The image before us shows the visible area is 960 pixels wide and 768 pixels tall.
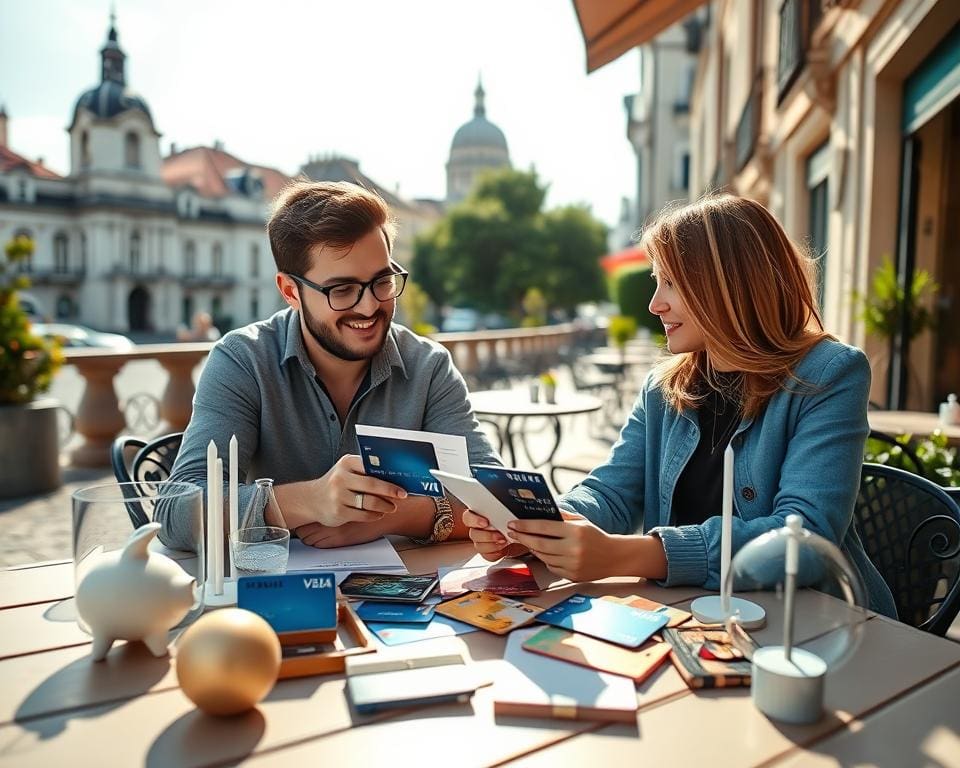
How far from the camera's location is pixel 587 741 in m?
1.02

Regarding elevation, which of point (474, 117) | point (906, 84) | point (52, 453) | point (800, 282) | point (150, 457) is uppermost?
point (474, 117)

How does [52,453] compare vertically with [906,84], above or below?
below

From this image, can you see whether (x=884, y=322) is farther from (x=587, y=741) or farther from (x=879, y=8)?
(x=587, y=741)

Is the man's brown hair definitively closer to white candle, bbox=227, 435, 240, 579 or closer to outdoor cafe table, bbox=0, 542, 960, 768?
white candle, bbox=227, 435, 240, 579

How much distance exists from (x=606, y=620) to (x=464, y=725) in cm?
40

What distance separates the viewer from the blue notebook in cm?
131

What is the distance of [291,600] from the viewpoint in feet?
4.18

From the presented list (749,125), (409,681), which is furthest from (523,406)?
(749,125)

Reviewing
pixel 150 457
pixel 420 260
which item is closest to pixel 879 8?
pixel 150 457

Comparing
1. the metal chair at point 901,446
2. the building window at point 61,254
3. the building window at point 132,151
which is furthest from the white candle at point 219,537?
the building window at point 132,151

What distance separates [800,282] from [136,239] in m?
60.1

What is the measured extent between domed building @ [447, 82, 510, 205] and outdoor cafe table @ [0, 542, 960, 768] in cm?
9693

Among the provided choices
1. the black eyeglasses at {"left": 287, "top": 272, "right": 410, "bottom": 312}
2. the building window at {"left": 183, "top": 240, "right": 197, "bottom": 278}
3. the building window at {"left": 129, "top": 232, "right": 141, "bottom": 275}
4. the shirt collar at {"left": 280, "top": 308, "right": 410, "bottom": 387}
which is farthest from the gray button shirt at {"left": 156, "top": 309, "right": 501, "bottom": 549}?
the building window at {"left": 183, "top": 240, "right": 197, "bottom": 278}

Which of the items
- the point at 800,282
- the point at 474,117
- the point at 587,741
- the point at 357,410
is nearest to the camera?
the point at 587,741
